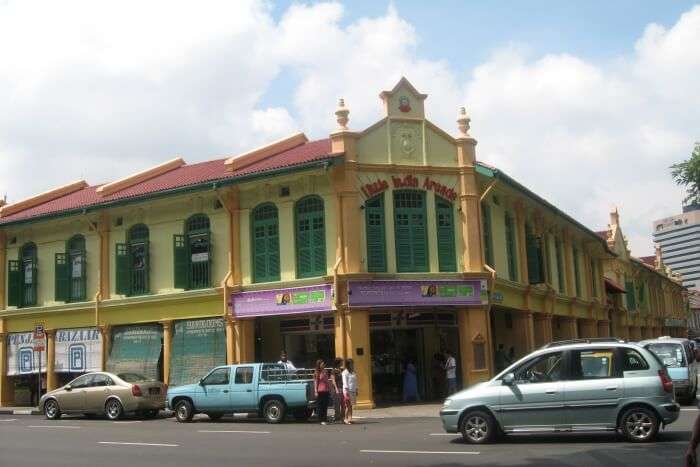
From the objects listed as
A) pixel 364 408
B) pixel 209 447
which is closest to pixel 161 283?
pixel 364 408

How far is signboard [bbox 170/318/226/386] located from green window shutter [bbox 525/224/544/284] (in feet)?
38.2

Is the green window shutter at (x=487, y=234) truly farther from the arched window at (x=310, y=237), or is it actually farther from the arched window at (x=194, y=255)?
the arched window at (x=194, y=255)

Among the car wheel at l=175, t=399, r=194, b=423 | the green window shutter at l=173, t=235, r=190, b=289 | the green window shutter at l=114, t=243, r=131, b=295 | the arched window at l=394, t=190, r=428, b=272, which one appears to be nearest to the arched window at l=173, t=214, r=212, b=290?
the green window shutter at l=173, t=235, r=190, b=289

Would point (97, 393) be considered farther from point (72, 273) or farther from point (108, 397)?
point (72, 273)

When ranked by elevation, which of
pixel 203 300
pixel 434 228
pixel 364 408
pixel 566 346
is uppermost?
pixel 434 228

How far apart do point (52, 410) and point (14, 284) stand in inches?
343

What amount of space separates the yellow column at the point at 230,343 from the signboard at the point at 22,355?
350 inches

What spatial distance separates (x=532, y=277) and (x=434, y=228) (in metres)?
6.71

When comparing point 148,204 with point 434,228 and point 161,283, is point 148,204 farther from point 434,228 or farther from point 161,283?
point 434,228

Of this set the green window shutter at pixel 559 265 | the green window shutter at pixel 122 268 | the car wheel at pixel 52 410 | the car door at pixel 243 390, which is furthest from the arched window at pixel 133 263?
the green window shutter at pixel 559 265

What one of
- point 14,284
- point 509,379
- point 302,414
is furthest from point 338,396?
point 14,284

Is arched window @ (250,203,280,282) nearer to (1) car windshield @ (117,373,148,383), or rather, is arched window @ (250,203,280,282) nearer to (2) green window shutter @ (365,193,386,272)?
(2) green window shutter @ (365,193,386,272)

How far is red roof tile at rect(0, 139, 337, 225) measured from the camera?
24422 mm

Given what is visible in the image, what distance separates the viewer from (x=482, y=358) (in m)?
23.2
